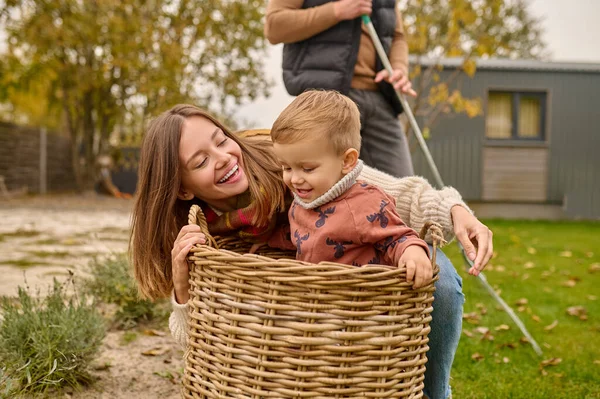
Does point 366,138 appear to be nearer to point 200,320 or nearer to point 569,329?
point 200,320

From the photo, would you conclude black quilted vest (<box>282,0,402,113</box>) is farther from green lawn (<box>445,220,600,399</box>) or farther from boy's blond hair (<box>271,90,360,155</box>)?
green lawn (<box>445,220,600,399</box>)

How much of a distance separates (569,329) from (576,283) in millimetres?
1738

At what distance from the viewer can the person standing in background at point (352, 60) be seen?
2.54 meters

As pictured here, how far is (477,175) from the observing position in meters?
12.4

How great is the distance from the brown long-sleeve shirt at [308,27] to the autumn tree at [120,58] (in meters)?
9.82

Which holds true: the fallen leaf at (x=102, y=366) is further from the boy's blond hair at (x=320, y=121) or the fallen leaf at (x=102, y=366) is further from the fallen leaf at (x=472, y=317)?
the fallen leaf at (x=472, y=317)

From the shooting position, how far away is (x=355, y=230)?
157 cm

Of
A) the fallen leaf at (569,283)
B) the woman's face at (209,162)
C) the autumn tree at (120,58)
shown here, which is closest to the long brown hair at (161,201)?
the woman's face at (209,162)

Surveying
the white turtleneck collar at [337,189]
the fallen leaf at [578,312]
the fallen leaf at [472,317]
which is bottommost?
the fallen leaf at [578,312]

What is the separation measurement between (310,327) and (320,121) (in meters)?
0.53

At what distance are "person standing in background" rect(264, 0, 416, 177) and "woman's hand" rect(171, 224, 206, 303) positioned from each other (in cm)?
123

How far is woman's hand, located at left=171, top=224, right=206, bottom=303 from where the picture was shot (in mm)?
1549

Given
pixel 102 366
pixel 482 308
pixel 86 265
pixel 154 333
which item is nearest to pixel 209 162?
pixel 102 366

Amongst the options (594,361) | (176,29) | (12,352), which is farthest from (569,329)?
(176,29)
